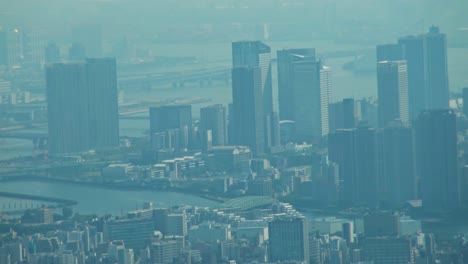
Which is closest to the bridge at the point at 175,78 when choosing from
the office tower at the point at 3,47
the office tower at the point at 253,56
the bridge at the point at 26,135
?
the office tower at the point at 253,56

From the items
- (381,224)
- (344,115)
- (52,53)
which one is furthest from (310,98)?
(381,224)

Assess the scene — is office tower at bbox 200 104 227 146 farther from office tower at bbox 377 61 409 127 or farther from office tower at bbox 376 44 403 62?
office tower at bbox 376 44 403 62

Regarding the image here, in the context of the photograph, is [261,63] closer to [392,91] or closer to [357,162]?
[392,91]

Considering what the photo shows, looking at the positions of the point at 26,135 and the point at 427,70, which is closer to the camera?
the point at 26,135

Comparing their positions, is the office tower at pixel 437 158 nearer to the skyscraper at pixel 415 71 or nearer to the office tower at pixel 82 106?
the skyscraper at pixel 415 71

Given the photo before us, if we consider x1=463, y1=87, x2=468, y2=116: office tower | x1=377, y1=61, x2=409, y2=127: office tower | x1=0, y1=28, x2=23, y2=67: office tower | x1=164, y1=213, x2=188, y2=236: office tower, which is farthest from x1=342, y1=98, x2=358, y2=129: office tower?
x1=164, y1=213, x2=188, y2=236: office tower

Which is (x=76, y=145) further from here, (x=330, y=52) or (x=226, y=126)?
(x=330, y=52)
